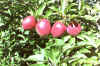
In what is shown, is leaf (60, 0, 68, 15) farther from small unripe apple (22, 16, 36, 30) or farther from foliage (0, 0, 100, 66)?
small unripe apple (22, 16, 36, 30)

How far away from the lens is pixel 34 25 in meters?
1.65

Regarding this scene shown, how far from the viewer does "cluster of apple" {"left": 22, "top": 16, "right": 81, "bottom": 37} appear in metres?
1.57

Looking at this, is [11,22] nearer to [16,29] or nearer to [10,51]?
[16,29]

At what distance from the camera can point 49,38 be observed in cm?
171

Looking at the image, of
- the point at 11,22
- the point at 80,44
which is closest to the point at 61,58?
the point at 80,44

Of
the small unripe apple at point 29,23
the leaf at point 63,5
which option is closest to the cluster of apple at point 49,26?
the small unripe apple at point 29,23

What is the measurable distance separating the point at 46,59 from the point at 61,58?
12cm

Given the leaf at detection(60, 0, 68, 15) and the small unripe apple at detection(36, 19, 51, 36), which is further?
the leaf at detection(60, 0, 68, 15)

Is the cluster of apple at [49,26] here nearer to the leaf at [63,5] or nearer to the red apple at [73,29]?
the red apple at [73,29]

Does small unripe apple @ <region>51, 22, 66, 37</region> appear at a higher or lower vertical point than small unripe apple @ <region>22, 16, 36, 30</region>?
lower

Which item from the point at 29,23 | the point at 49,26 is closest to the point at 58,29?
the point at 49,26

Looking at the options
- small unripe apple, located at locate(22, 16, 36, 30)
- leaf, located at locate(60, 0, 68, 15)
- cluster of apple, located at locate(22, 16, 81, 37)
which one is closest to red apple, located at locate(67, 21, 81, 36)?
cluster of apple, located at locate(22, 16, 81, 37)

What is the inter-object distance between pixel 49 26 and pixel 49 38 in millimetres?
143

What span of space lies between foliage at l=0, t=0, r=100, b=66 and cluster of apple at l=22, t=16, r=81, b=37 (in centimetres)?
5
